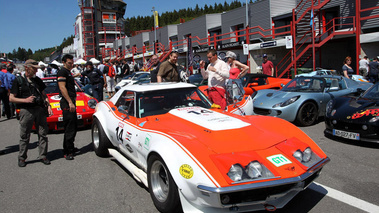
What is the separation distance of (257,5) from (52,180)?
80.9 ft

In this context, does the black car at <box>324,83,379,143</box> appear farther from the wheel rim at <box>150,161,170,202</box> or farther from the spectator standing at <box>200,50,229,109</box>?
the wheel rim at <box>150,161,170,202</box>

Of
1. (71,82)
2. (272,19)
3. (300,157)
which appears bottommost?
(300,157)

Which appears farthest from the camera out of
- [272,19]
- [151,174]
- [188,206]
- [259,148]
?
[272,19]

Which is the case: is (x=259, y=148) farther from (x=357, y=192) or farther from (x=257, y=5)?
(x=257, y=5)

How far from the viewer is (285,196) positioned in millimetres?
2717

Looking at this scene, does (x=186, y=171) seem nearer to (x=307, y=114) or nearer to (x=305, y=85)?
(x=307, y=114)

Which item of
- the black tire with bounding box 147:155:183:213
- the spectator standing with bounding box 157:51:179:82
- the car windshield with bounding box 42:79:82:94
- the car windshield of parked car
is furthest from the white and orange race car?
the car windshield with bounding box 42:79:82:94

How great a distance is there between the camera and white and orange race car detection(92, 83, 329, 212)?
98.1 inches

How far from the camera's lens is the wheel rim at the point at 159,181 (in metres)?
3.05

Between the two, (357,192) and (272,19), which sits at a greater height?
(272,19)

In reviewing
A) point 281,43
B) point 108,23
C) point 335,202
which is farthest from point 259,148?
point 108,23

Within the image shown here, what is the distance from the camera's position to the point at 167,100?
13.9 feet

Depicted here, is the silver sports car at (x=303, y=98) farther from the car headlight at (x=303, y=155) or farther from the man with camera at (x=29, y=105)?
the man with camera at (x=29, y=105)

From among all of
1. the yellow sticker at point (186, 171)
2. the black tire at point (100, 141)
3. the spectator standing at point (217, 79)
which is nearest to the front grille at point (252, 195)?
the yellow sticker at point (186, 171)
